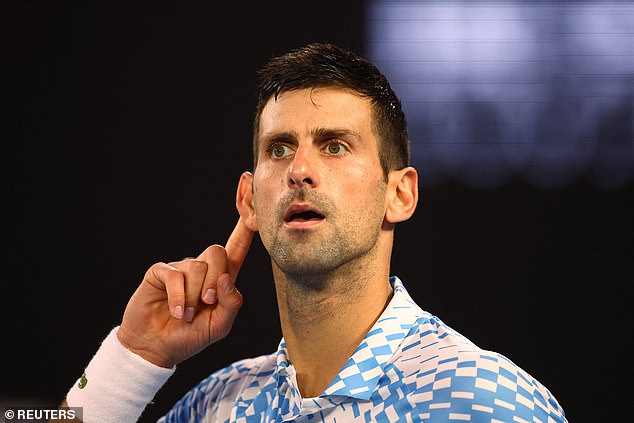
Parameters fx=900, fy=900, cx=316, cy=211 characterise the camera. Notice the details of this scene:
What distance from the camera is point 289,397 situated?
6.21 ft

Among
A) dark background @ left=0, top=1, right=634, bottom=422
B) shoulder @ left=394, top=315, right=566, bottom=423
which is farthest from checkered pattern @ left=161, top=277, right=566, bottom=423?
dark background @ left=0, top=1, right=634, bottom=422

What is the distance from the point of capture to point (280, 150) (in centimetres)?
192

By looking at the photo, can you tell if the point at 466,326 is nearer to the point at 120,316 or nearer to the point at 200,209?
the point at 200,209

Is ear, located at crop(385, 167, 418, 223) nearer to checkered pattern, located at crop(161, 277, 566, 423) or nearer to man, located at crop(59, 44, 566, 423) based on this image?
man, located at crop(59, 44, 566, 423)

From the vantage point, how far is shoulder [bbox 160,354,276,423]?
2078mm

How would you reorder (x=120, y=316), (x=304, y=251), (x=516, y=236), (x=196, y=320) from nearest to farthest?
1. (x=304, y=251)
2. (x=196, y=320)
3. (x=516, y=236)
4. (x=120, y=316)

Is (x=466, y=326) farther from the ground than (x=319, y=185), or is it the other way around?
(x=319, y=185)

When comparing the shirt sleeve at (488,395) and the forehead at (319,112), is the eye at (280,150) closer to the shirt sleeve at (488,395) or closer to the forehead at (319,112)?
the forehead at (319,112)

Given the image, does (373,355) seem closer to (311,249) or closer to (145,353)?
(311,249)

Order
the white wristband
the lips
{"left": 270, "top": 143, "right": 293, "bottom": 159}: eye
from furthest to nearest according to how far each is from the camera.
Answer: the white wristband → {"left": 270, "top": 143, "right": 293, "bottom": 159}: eye → the lips

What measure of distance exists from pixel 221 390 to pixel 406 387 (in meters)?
0.60

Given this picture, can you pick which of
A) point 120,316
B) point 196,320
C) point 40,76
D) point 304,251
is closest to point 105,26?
point 40,76

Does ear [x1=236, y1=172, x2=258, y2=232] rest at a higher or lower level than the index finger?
higher

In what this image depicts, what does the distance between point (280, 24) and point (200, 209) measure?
0.66 m
